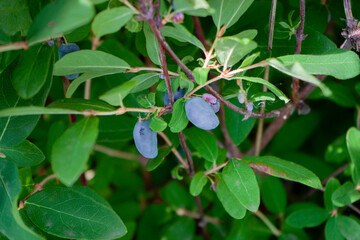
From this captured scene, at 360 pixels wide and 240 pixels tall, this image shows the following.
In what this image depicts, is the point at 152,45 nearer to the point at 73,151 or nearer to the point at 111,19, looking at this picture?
the point at 111,19

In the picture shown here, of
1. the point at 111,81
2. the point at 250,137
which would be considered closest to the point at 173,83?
the point at 111,81

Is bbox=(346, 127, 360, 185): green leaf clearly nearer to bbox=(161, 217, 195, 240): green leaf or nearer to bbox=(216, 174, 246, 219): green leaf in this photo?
bbox=(216, 174, 246, 219): green leaf

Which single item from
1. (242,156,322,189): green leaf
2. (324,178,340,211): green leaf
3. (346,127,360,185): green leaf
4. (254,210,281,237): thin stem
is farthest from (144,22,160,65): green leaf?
(254,210,281,237): thin stem

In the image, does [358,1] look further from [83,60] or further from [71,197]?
[71,197]

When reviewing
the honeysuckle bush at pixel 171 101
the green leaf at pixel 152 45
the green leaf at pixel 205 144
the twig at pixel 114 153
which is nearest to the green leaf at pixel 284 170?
the honeysuckle bush at pixel 171 101

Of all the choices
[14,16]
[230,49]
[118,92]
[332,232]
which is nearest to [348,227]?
[332,232]

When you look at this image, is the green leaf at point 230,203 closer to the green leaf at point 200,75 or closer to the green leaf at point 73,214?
the green leaf at point 73,214
